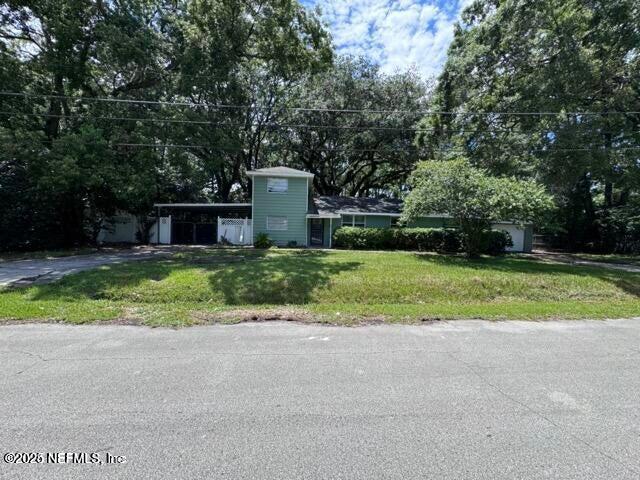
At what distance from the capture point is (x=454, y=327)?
20.0 ft

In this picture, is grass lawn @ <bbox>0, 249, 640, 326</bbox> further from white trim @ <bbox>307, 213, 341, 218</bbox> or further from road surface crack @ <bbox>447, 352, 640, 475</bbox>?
white trim @ <bbox>307, 213, 341, 218</bbox>

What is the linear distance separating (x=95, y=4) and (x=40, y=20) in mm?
2714

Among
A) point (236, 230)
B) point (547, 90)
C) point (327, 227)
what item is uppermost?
point (547, 90)

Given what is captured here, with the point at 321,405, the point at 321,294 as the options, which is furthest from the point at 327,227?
the point at 321,405

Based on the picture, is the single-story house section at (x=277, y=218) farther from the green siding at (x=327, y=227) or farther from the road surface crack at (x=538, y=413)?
the road surface crack at (x=538, y=413)

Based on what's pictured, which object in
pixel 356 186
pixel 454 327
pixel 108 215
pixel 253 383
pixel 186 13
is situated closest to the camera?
pixel 253 383

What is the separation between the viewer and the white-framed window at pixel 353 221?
2408 cm

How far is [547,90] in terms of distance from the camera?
1611cm

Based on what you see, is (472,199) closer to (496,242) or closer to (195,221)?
(496,242)

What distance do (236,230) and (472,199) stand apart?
48.9ft

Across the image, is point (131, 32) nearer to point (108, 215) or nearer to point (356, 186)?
point (108, 215)

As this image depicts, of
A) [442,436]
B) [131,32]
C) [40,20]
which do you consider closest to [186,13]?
[131,32]

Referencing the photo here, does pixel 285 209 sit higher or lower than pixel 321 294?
higher

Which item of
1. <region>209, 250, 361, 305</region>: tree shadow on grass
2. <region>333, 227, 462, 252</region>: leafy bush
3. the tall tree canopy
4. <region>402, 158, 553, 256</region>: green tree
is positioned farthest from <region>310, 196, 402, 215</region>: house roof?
<region>209, 250, 361, 305</region>: tree shadow on grass
